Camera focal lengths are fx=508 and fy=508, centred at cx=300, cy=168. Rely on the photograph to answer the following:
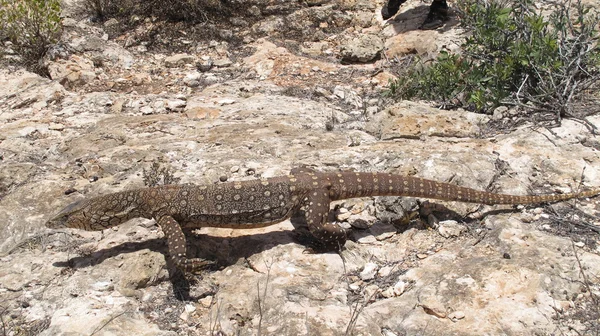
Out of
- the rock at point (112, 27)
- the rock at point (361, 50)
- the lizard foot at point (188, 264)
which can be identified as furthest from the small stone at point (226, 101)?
the rock at point (112, 27)

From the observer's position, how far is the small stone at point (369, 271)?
5.62 meters

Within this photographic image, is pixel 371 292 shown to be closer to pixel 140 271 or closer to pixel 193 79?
pixel 140 271

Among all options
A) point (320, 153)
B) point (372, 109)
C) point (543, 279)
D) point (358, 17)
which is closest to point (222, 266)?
point (320, 153)

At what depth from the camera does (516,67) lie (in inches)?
352

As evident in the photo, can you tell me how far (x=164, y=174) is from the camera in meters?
7.31

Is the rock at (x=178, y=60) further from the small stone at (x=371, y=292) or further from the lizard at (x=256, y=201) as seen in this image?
the small stone at (x=371, y=292)

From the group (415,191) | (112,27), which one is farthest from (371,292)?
(112,27)

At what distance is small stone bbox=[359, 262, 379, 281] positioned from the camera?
5.62 metres

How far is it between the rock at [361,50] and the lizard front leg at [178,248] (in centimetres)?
799

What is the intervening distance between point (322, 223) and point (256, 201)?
834mm

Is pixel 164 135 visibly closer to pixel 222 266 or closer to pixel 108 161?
pixel 108 161

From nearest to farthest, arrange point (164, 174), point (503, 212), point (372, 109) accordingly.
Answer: point (503, 212), point (164, 174), point (372, 109)

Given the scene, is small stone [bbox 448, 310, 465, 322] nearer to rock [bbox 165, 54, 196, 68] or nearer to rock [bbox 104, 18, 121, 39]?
rock [bbox 165, 54, 196, 68]

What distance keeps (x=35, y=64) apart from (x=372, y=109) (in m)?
7.98
